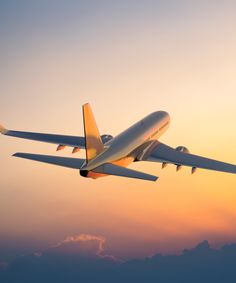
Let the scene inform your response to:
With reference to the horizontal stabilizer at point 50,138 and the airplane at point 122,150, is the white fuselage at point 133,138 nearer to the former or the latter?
the airplane at point 122,150

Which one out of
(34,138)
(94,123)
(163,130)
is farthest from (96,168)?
(163,130)

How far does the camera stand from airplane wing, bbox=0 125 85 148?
264 feet

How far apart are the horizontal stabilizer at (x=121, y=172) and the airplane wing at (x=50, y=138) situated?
53.8 ft

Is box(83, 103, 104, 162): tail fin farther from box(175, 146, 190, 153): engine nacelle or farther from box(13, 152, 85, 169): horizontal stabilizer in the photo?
box(175, 146, 190, 153): engine nacelle

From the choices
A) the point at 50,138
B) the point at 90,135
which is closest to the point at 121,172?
the point at 90,135

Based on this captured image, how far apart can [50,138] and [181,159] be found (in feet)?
68.6

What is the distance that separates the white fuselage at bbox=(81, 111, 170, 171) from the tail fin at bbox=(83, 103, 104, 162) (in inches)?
36.4

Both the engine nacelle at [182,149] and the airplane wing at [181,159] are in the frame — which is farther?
the engine nacelle at [182,149]

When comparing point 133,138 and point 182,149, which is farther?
point 182,149

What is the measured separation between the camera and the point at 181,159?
75.2 metres

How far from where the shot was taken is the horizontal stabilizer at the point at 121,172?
54.8 m

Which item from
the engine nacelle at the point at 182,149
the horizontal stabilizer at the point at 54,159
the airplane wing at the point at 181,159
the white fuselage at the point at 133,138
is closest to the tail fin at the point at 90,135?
the white fuselage at the point at 133,138

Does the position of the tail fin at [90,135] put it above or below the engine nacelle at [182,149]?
above

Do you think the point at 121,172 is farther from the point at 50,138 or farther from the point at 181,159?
the point at 50,138
